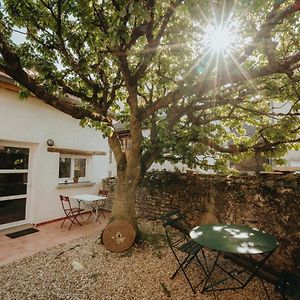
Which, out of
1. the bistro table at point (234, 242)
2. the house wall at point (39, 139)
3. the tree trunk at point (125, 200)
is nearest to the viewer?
the bistro table at point (234, 242)

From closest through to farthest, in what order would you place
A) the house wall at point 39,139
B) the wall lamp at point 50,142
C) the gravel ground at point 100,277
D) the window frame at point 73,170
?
the gravel ground at point 100,277 < the house wall at point 39,139 < the wall lamp at point 50,142 < the window frame at point 73,170

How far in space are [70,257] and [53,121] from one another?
499cm

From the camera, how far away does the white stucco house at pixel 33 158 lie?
6.84 m

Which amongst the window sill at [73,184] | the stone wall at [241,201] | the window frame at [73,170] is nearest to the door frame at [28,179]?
the window sill at [73,184]

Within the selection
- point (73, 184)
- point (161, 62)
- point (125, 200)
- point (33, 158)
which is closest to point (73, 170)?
point (73, 184)

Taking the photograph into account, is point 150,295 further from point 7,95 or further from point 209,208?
point 7,95

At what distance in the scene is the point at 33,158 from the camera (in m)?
7.58

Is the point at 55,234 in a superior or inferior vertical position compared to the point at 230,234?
inferior

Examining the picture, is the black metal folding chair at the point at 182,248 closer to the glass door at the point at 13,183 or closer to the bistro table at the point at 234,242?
the bistro table at the point at 234,242

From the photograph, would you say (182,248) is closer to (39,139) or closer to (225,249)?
(225,249)

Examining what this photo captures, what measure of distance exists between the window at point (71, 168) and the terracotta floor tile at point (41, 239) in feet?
5.76

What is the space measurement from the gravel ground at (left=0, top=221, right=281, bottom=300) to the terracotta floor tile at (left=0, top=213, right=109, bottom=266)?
557 millimetres

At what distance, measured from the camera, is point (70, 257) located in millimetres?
4809

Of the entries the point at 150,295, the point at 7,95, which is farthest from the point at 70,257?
the point at 7,95
